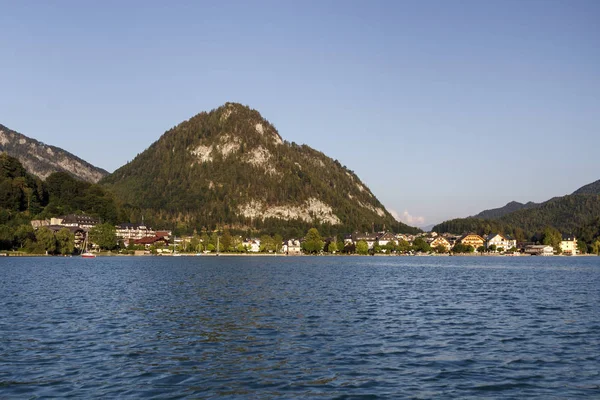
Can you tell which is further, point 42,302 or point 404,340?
point 42,302

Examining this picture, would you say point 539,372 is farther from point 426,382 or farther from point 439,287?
point 439,287

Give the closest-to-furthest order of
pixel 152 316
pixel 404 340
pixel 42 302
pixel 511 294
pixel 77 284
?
pixel 404 340 < pixel 152 316 < pixel 42 302 < pixel 511 294 < pixel 77 284

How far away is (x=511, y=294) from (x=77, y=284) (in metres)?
55.9

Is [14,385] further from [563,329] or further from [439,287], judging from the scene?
[439,287]

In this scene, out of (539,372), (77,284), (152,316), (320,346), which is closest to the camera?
(539,372)

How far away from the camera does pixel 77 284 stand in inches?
3194

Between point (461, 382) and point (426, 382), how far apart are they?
1488mm

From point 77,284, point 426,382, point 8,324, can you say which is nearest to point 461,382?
point 426,382

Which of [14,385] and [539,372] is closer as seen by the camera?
[14,385]

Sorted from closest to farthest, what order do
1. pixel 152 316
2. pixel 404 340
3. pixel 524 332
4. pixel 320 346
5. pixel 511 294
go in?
pixel 320 346
pixel 404 340
pixel 524 332
pixel 152 316
pixel 511 294

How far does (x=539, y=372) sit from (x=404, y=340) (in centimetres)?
969

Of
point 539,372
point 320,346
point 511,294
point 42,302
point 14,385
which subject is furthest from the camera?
point 511,294

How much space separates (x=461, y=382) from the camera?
25.3 metres

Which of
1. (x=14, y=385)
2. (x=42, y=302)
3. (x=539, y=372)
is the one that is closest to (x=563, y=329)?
(x=539, y=372)
